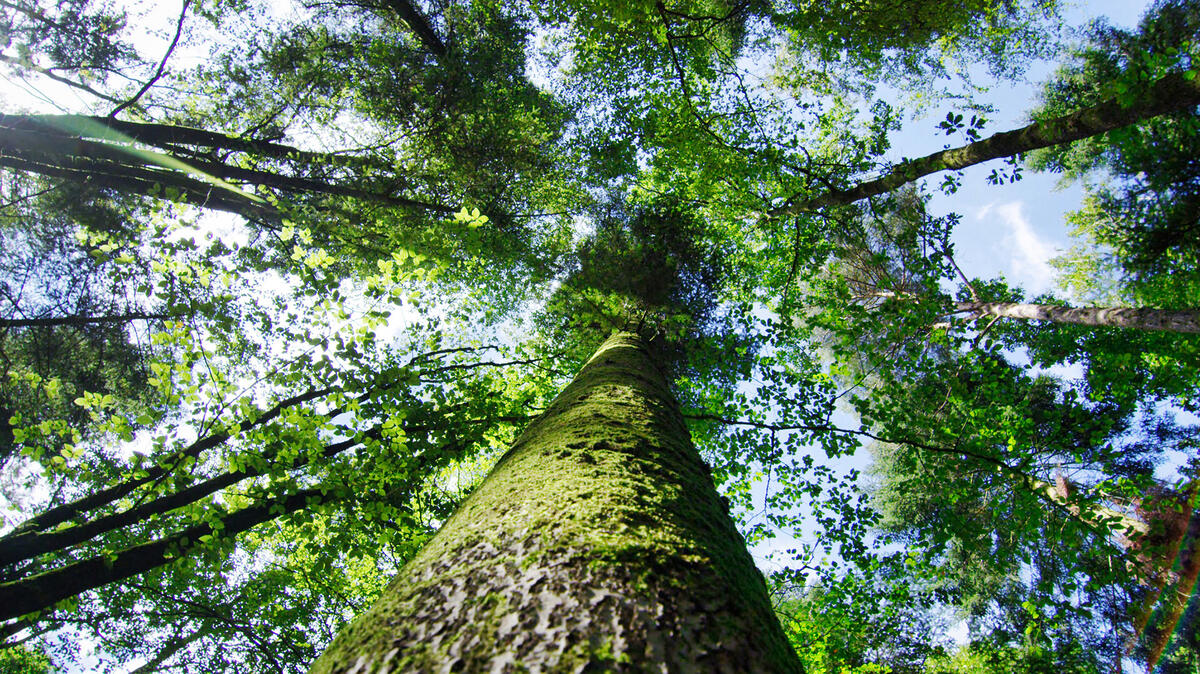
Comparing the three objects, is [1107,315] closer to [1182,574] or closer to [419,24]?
[1182,574]

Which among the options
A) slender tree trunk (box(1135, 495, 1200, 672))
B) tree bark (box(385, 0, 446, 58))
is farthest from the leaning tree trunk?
slender tree trunk (box(1135, 495, 1200, 672))

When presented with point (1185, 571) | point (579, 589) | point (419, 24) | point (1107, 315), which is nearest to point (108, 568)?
point (579, 589)

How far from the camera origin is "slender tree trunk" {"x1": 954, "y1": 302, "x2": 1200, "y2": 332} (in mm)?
5477

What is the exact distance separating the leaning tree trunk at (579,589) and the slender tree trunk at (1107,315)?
7027 mm

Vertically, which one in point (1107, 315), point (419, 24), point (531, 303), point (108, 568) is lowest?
point (108, 568)

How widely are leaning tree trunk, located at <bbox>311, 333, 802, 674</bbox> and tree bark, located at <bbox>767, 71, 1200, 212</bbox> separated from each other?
4910 millimetres

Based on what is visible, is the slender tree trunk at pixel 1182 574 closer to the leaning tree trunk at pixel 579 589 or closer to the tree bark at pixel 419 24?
the leaning tree trunk at pixel 579 589

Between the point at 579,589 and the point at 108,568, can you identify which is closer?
the point at 579,589

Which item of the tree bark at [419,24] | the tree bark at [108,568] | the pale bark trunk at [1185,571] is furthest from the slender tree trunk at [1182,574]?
the tree bark at [419,24]

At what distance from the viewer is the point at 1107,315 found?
6.55m

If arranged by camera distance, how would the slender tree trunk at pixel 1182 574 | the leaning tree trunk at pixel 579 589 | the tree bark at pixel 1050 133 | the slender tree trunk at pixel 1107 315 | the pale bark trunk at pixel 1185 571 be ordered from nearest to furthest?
the leaning tree trunk at pixel 579 589, the tree bark at pixel 1050 133, the slender tree trunk at pixel 1107 315, the slender tree trunk at pixel 1182 574, the pale bark trunk at pixel 1185 571

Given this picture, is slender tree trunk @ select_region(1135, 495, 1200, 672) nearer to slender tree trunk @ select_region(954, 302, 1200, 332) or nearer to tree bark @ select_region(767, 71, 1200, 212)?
slender tree trunk @ select_region(954, 302, 1200, 332)

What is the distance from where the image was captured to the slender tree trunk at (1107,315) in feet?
18.0

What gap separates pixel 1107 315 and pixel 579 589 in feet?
29.0
